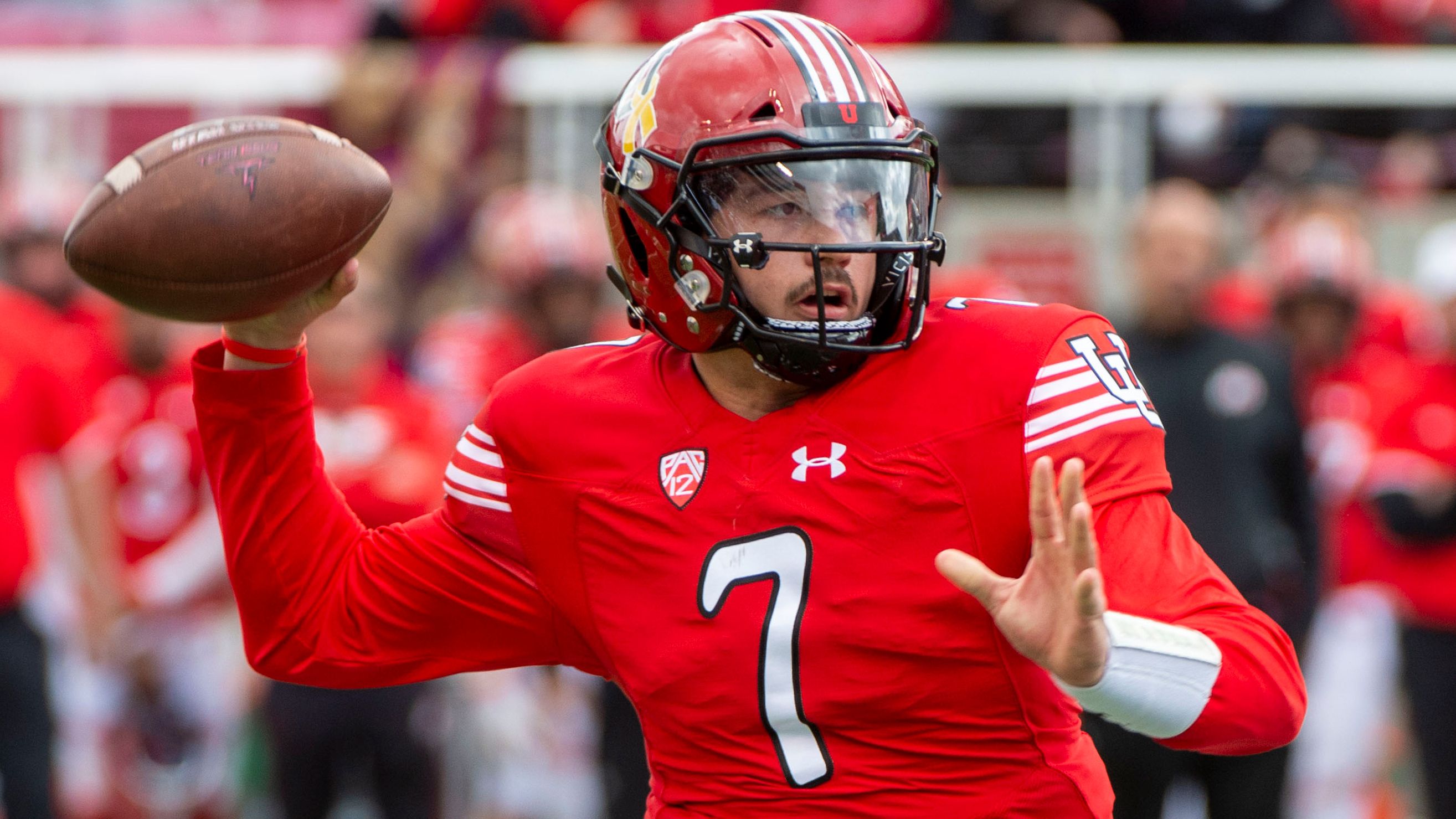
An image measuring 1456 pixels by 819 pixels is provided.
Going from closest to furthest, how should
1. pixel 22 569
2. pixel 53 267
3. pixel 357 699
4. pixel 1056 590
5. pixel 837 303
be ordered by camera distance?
1. pixel 1056 590
2. pixel 837 303
3. pixel 22 569
4. pixel 357 699
5. pixel 53 267

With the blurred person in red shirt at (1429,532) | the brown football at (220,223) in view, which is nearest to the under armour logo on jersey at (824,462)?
the brown football at (220,223)

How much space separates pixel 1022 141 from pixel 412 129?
7.32 feet

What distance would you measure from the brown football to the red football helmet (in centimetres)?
40

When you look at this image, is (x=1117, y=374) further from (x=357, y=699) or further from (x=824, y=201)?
(x=357, y=699)

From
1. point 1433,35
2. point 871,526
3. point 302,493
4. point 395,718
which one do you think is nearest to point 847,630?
point 871,526

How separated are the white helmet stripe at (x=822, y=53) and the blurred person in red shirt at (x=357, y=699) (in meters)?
3.06

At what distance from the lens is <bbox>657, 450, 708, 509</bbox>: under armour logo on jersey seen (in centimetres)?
227

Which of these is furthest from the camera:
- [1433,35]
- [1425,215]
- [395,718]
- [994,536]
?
[1433,35]

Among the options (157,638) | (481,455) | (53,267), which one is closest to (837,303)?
(481,455)

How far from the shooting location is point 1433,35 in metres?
6.99

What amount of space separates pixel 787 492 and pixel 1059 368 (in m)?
0.36

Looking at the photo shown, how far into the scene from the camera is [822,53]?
232 centimetres

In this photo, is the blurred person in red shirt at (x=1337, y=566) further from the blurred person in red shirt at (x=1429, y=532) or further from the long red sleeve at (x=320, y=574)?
the long red sleeve at (x=320, y=574)

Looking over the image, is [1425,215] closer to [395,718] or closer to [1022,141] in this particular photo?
[1022,141]
